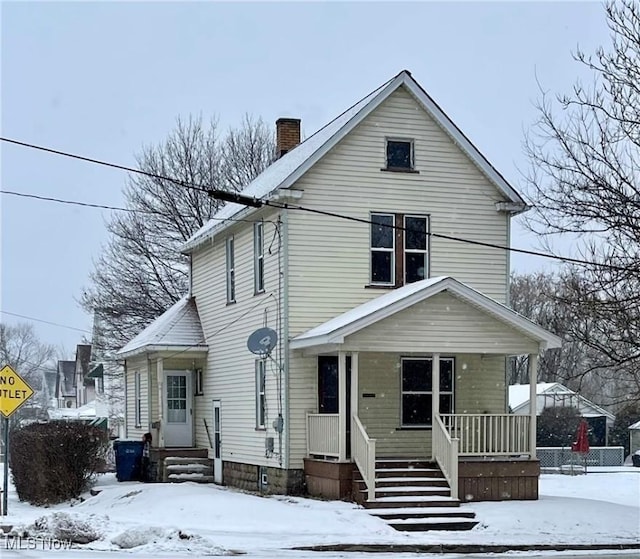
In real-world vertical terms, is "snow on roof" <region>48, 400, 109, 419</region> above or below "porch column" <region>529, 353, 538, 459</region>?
below

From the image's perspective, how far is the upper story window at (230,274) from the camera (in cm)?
2691

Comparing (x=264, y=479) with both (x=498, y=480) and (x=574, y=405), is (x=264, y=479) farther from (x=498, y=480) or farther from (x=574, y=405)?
(x=574, y=405)

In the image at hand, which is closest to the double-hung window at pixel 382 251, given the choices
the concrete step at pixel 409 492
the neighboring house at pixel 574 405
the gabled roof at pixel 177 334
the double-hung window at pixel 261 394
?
the double-hung window at pixel 261 394

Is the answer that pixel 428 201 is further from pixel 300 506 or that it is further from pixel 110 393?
pixel 110 393

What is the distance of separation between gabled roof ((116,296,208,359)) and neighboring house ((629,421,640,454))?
3207 centimetres

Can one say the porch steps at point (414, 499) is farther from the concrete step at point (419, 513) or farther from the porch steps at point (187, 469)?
the porch steps at point (187, 469)

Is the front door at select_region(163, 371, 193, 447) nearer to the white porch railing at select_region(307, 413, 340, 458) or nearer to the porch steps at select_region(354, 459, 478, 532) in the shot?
the white porch railing at select_region(307, 413, 340, 458)

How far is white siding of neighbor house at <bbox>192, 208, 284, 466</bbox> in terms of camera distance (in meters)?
23.6

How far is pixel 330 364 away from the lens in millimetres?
23062

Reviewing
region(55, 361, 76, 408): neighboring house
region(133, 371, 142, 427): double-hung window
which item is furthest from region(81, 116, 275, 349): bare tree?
region(55, 361, 76, 408): neighboring house

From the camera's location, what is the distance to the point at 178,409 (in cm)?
2983

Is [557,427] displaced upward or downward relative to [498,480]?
downward

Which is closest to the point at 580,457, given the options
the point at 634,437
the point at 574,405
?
the point at 574,405

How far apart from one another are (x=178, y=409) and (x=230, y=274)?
5.03 meters
